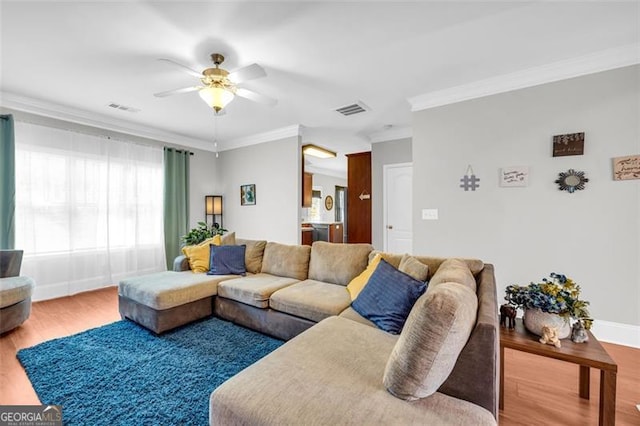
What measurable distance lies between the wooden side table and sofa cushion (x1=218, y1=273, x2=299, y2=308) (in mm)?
1812

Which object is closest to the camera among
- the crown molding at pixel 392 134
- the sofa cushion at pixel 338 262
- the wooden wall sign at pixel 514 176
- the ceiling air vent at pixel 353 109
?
the sofa cushion at pixel 338 262

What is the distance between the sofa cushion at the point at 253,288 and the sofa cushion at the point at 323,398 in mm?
1179

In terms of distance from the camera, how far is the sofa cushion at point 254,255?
3230mm

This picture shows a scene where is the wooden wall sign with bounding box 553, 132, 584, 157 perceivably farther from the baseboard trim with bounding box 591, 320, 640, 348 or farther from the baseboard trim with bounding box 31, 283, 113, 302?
the baseboard trim with bounding box 31, 283, 113, 302

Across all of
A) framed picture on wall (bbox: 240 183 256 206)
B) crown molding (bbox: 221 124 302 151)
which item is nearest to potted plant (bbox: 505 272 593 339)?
crown molding (bbox: 221 124 302 151)

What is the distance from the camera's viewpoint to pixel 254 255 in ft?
10.7

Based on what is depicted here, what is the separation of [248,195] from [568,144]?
181 inches

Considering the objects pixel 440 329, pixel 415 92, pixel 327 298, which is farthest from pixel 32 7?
pixel 415 92

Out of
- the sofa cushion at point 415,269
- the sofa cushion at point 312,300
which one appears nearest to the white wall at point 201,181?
the sofa cushion at point 312,300

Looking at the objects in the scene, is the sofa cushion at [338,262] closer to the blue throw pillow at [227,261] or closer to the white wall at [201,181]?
the blue throw pillow at [227,261]

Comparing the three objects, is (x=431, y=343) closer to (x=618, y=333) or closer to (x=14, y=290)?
(x=618, y=333)

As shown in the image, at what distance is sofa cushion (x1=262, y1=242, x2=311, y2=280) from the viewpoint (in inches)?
117

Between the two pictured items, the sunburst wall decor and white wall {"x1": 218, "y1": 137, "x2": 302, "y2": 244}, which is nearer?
the sunburst wall decor

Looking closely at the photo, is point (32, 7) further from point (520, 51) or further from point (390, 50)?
point (520, 51)
